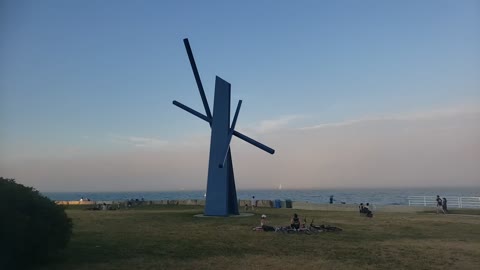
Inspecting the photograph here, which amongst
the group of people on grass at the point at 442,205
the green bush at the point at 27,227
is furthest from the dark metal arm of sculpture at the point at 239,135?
the green bush at the point at 27,227

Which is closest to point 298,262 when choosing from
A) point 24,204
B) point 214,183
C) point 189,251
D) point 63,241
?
point 189,251

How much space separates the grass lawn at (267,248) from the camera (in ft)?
34.3

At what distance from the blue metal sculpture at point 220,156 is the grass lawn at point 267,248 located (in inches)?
239

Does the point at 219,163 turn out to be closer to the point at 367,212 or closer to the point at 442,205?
the point at 367,212

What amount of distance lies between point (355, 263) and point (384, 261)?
0.89 metres

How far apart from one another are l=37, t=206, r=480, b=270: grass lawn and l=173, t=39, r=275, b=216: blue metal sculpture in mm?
6059

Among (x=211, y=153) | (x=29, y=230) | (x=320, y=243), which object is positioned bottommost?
(x=320, y=243)

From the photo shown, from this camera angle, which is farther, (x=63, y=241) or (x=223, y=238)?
(x=223, y=238)

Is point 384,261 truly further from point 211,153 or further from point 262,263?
point 211,153

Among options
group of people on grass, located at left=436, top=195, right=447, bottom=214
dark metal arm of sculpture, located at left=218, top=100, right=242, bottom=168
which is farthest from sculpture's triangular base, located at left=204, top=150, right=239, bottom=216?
group of people on grass, located at left=436, top=195, right=447, bottom=214

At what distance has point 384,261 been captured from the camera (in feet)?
35.9

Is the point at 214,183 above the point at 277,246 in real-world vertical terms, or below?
above

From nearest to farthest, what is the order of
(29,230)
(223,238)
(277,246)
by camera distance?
(29,230) < (277,246) < (223,238)

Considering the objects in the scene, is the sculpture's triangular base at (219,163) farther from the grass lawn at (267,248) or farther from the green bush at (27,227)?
the green bush at (27,227)
